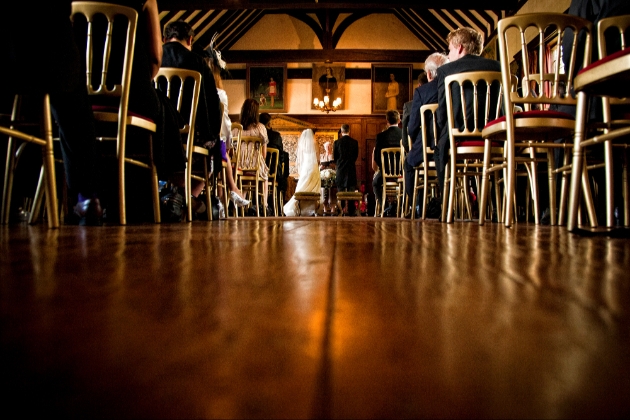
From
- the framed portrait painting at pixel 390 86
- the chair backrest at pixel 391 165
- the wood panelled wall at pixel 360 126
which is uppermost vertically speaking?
the framed portrait painting at pixel 390 86

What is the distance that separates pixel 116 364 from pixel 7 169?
1.98 m

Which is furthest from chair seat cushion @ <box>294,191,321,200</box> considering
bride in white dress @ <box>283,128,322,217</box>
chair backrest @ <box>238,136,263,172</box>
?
chair backrest @ <box>238,136,263,172</box>

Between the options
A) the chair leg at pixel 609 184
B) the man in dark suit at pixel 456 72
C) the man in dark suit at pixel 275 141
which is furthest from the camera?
the man in dark suit at pixel 275 141

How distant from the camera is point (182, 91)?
255 cm

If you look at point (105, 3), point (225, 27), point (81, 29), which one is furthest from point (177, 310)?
point (225, 27)

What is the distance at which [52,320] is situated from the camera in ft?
0.67

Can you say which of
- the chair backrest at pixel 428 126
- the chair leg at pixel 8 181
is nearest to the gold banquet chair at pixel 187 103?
the chair leg at pixel 8 181

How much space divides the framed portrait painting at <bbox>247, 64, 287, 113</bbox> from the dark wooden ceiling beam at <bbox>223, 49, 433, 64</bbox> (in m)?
0.21

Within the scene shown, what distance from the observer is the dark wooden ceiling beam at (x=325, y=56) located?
10.2 meters

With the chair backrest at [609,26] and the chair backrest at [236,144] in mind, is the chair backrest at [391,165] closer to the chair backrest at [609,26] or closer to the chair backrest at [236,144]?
the chair backrest at [236,144]

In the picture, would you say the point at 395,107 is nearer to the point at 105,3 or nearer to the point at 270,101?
the point at 270,101

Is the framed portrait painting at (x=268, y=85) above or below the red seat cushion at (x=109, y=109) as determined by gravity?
above

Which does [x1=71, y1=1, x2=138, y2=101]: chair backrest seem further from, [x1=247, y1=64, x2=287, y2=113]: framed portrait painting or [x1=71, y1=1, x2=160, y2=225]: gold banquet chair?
[x1=247, y1=64, x2=287, y2=113]: framed portrait painting

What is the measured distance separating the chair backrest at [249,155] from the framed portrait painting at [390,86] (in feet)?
20.0
